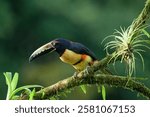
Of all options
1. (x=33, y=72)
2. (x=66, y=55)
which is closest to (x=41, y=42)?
(x=33, y=72)

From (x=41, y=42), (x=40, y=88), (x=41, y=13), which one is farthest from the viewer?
(x=41, y=13)

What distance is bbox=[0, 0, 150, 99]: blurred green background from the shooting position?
37.9 feet

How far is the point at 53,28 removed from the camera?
1218cm

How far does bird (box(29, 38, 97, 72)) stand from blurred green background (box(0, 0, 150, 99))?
8193 millimetres

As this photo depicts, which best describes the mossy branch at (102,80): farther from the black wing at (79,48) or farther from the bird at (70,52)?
the black wing at (79,48)

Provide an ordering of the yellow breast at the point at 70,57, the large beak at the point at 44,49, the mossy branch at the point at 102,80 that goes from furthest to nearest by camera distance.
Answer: the yellow breast at the point at 70,57
the large beak at the point at 44,49
the mossy branch at the point at 102,80

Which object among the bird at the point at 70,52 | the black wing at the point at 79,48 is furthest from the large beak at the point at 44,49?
the black wing at the point at 79,48

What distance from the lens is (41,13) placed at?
1298 cm

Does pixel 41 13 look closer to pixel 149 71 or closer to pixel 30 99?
pixel 149 71

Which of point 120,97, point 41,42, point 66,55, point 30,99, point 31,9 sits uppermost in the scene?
point 31,9

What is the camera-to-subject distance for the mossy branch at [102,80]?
2.41m

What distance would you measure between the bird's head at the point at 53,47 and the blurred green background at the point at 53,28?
8.36 metres

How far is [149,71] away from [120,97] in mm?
756

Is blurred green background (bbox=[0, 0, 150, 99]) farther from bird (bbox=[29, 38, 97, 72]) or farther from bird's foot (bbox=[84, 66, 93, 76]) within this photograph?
bird's foot (bbox=[84, 66, 93, 76])
